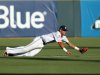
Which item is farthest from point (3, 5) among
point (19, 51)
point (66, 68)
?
point (66, 68)

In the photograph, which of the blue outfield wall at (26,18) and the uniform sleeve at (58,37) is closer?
the uniform sleeve at (58,37)

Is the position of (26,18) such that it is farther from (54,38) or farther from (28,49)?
(54,38)

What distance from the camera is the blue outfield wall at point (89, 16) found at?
958 inches

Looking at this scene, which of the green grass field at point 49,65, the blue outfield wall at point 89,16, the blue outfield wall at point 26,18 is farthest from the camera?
the blue outfield wall at point 89,16

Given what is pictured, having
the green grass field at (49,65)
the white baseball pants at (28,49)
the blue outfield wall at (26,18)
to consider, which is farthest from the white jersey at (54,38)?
the blue outfield wall at (26,18)

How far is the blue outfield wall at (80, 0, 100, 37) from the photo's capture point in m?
24.3

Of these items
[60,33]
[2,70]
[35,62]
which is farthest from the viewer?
[60,33]

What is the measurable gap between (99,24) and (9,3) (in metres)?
4.65

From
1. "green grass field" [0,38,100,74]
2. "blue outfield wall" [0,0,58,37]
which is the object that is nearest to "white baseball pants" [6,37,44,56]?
"green grass field" [0,38,100,74]

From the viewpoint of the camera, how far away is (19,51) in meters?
14.2

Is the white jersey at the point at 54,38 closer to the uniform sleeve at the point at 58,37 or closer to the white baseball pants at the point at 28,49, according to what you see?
the uniform sleeve at the point at 58,37

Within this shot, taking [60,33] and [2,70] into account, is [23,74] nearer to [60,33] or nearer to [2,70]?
[2,70]

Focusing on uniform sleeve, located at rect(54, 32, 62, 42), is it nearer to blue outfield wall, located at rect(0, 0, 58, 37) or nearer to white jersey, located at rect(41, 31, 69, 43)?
white jersey, located at rect(41, 31, 69, 43)

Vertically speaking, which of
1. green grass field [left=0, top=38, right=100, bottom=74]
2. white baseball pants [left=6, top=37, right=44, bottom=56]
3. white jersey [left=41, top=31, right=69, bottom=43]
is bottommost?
green grass field [left=0, top=38, right=100, bottom=74]
